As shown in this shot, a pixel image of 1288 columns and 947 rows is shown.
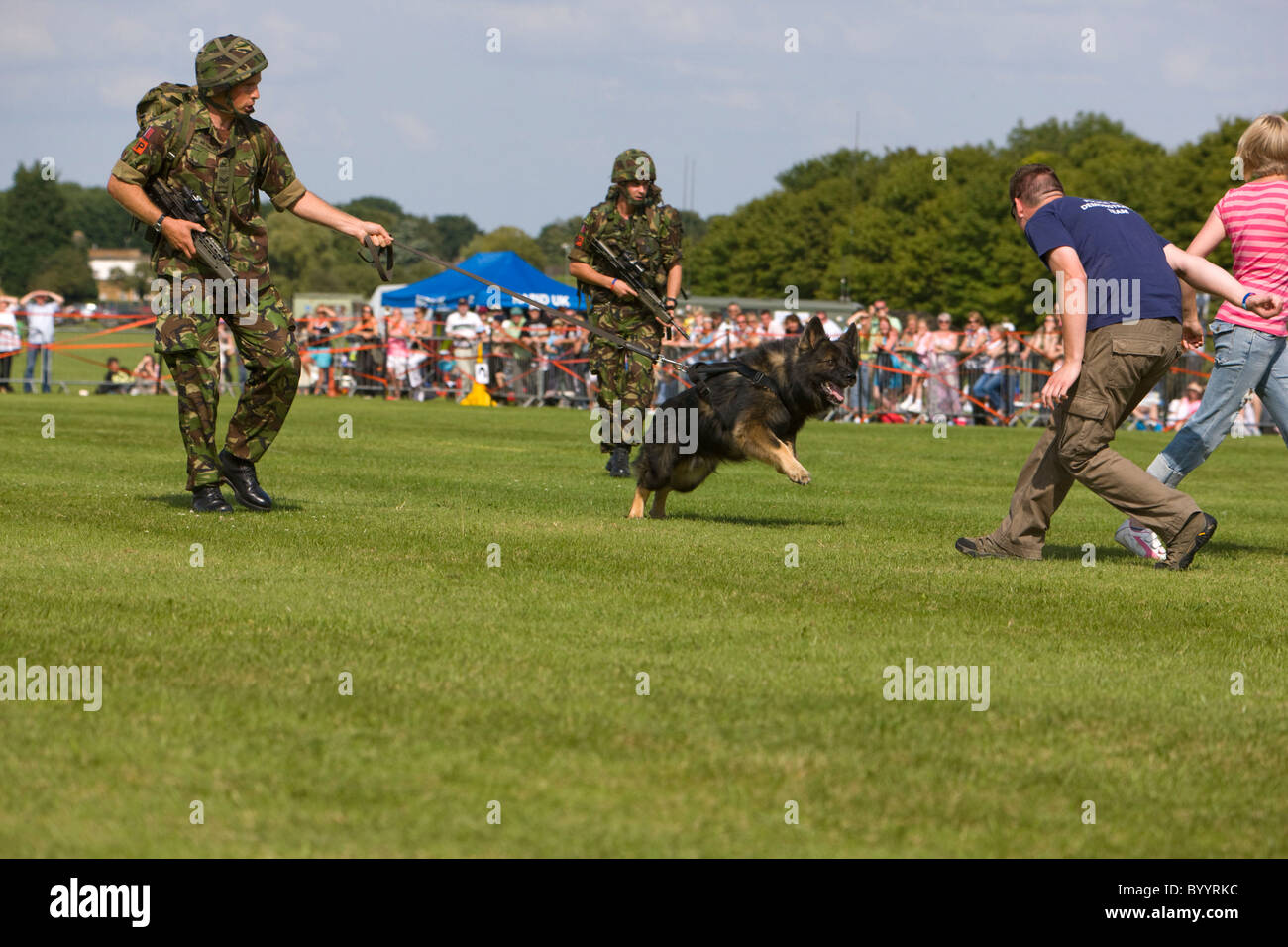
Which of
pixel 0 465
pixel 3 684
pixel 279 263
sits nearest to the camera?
pixel 3 684

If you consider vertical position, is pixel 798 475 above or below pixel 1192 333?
→ below

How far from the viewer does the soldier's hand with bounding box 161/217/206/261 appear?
27.2 ft

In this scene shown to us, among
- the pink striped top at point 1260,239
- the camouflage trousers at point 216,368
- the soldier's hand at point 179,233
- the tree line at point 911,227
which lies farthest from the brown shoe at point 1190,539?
the tree line at point 911,227

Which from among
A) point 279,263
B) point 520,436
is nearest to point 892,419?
point 520,436

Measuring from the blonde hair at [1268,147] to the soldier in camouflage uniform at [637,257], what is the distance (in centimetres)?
528

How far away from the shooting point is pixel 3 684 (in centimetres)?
448

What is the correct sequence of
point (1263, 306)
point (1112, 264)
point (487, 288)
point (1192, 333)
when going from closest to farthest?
point (1112, 264)
point (1263, 306)
point (1192, 333)
point (487, 288)

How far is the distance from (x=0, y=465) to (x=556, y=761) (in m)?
9.66

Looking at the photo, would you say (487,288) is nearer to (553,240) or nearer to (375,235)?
(375,235)

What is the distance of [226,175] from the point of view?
28.3 feet

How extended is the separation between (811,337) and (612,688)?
5.24m

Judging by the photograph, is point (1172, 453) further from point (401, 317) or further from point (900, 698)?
point (401, 317)

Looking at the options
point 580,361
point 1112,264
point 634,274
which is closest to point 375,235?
point 634,274

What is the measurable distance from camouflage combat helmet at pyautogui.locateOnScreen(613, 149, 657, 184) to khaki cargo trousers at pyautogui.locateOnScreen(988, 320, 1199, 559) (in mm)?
5381
